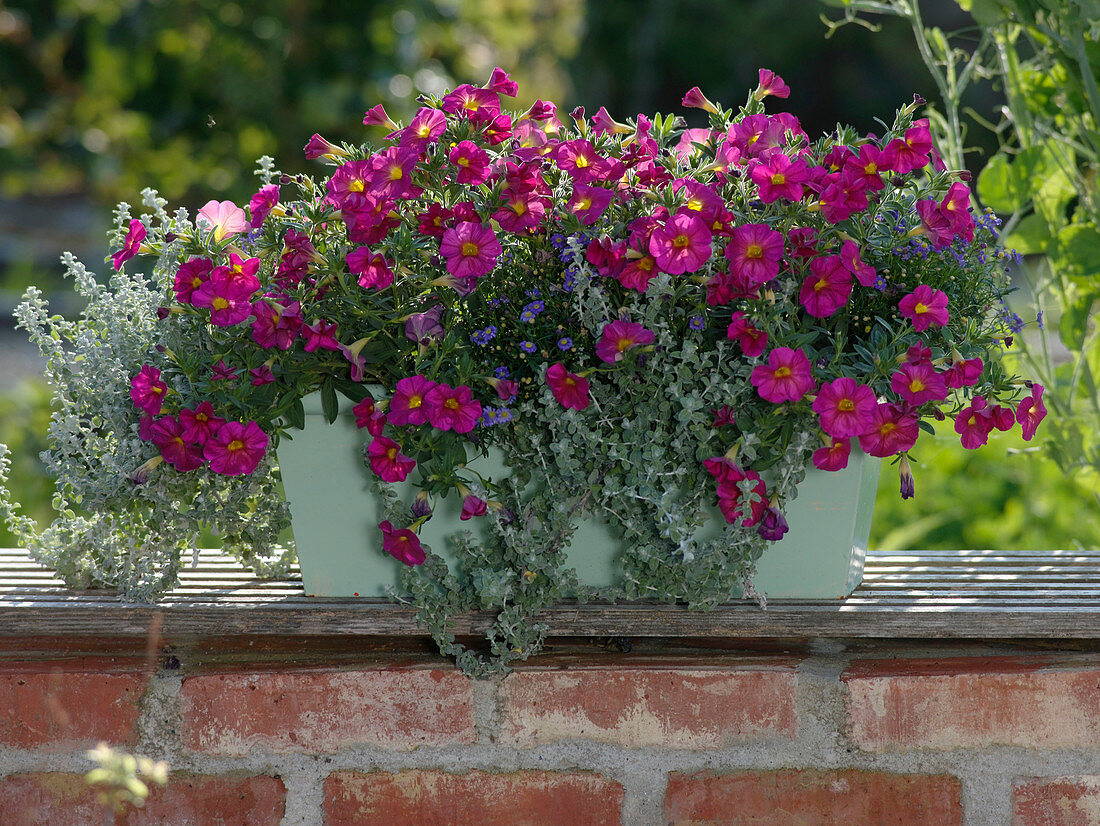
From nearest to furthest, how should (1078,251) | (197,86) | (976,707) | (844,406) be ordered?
1. (844,406)
2. (976,707)
3. (1078,251)
4. (197,86)

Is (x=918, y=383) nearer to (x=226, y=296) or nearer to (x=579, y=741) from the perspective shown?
(x=579, y=741)

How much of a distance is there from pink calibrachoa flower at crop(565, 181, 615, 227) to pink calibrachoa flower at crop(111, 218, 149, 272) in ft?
1.17

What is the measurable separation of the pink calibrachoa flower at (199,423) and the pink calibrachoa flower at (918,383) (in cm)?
51

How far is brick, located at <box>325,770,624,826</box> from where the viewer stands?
2.84ft

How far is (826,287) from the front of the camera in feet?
2.53

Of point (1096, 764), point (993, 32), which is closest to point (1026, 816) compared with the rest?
point (1096, 764)

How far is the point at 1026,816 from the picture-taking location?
0.86m

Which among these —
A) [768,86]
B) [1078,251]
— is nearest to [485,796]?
[768,86]

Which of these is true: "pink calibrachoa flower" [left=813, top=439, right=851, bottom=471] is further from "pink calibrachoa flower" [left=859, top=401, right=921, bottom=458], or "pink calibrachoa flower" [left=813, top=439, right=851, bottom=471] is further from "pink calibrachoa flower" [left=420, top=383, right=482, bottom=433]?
"pink calibrachoa flower" [left=420, top=383, right=482, bottom=433]

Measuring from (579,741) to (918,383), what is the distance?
0.40m

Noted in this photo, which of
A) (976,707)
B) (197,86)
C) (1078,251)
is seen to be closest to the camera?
(976,707)

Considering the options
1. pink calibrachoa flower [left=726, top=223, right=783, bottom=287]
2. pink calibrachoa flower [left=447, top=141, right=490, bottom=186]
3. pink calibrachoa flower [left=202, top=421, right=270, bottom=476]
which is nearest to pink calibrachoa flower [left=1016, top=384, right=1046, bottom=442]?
pink calibrachoa flower [left=726, top=223, right=783, bottom=287]

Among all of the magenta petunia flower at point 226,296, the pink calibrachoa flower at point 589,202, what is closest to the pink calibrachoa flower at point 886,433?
the pink calibrachoa flower at point 589,202

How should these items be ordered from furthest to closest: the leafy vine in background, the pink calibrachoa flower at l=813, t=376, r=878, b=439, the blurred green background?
1. the blurred green background
2. the leafy vine in background
3. the pink calibrachoa flower at l=813, t=376, r=878, b=439
